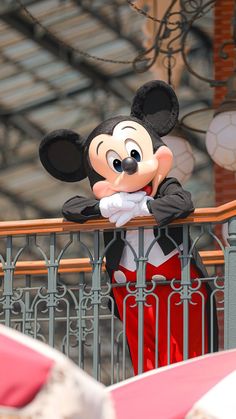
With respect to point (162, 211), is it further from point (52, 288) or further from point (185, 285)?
point (52, 288)

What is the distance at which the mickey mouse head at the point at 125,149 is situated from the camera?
8.42 meters

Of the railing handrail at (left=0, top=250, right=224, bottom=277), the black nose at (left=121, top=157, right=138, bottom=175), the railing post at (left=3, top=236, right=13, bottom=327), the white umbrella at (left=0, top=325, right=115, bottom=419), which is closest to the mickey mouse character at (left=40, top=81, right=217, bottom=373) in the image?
the black nose at (left=121, top=157, right=138, bottom=175)

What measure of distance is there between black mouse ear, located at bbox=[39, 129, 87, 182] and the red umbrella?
407cm

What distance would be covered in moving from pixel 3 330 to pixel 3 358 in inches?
7.9

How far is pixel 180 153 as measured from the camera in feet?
34.1

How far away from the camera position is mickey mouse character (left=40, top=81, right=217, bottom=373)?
8305 millimetres

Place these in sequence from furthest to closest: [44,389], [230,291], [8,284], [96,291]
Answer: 1. [8,284]
2. [96,291]
3. [230,291]
4. [44,389]

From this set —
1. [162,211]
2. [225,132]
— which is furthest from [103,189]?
[225,132]

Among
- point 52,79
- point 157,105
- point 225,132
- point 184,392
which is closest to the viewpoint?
point 184,392

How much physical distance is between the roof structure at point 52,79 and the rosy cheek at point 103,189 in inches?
209

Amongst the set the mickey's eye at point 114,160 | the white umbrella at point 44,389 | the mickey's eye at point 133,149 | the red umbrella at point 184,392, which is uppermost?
the white umbrella at point 44,389

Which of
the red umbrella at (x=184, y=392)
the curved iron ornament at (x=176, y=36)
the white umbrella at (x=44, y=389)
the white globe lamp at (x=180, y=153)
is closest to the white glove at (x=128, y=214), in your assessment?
the white globe lamp at (x=180, y=153)

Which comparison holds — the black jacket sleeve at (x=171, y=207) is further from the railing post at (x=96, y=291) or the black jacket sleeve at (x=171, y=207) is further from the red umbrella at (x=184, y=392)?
the red umbrella at (x=184, y=392)

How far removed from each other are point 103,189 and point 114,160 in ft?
0.61
